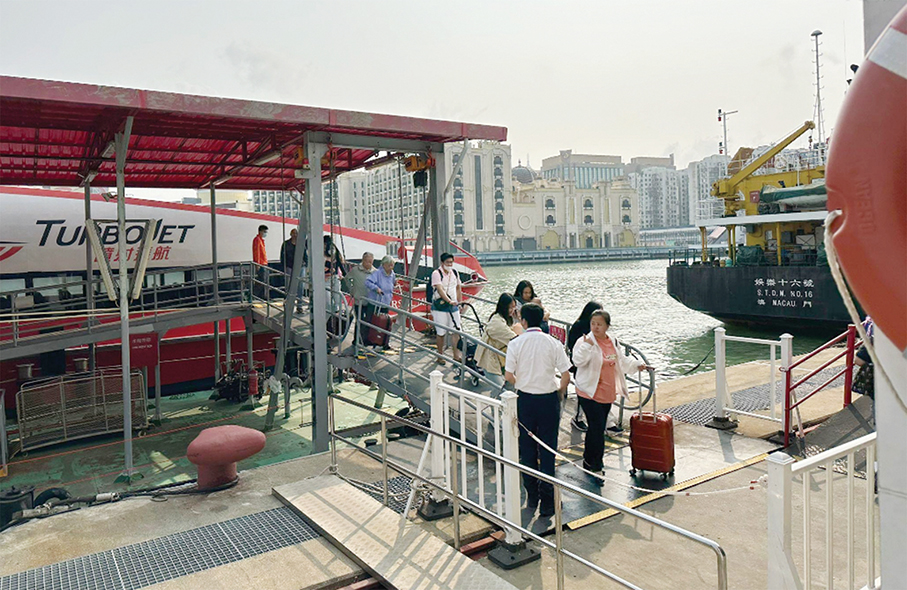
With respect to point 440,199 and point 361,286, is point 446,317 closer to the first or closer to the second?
point 361,286

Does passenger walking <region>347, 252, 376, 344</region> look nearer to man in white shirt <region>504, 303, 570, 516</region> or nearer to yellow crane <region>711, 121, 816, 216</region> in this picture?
man in white shirt <region>504, 303, 570, 516</region>

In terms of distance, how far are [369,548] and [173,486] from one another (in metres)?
3.29

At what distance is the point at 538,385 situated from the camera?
6.02 m

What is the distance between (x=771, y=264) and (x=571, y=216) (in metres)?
154

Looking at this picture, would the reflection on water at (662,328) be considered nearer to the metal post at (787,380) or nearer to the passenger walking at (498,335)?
the metal post at (787,380)

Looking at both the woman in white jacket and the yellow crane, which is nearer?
the woman in white jacket

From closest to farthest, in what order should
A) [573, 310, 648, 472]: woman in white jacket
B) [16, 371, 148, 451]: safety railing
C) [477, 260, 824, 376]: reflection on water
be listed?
[573, 310, 648, 472]: woman in white jacket, [16, 371, 148, 451]: safety railing, [477, 260, 824, 376]: reflection on water

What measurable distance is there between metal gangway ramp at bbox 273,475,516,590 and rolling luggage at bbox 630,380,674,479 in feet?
9.05

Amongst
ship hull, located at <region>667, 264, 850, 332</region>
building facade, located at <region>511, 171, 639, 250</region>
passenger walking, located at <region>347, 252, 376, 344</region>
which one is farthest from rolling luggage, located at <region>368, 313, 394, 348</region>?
building facade, located at <region>511, 171, 639, 250</region>

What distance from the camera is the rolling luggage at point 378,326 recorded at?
10.7 metres

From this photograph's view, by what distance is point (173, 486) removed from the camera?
740 centimetres

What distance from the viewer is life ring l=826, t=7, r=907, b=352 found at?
206cm

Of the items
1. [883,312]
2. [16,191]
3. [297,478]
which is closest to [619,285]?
[16,191]

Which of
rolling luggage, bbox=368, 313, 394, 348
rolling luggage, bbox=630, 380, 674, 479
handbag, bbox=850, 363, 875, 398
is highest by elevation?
rolling luggage, bbox=368, 313, 394, 348
